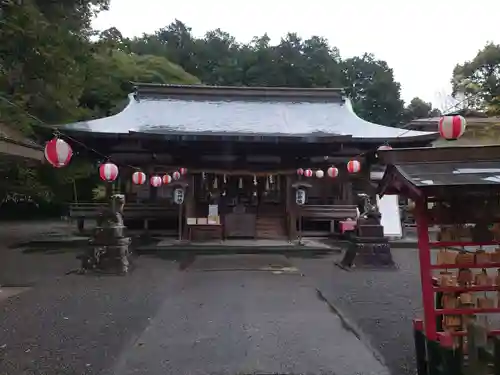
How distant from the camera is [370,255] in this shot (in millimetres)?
10578

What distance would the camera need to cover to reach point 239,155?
49.4 ft

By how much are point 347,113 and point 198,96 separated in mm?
6348

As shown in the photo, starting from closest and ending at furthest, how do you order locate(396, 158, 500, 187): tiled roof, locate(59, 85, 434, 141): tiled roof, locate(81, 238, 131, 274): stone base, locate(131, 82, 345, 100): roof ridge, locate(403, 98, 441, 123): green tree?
locate(396, 158, 500, 187): tiled roof
locate(81, 238, 131, 274): stone base
locate(59, 85, 434, 141): tiled roof
locate(131, 82, 345, 100): roof ridge
locate(403, 98, 441, 123): green tree

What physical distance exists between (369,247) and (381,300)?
3.51m

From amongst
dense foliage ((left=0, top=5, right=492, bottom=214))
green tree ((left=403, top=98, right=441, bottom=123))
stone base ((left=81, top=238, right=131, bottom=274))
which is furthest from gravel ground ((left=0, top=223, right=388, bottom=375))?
green tree ((left=403, top=98, right=441, bottom=123))

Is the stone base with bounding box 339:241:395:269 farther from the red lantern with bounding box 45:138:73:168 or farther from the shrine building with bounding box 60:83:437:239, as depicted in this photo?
the red lantern with bounding box 45:138:73:168

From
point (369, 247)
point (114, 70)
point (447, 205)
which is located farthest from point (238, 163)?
point (114, 70)

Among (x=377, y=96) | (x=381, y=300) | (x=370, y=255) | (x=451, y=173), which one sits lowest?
(x=381, y=300)

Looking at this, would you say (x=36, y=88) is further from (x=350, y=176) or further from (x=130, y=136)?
(x=350, y=176)

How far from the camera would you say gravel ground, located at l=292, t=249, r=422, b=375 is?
477cm

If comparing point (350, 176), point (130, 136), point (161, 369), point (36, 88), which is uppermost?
point (36, 88)

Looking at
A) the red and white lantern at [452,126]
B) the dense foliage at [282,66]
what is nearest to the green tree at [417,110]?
the dense foliage at [282,66]

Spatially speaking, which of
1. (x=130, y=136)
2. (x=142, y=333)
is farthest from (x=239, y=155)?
(x=142, y=333)

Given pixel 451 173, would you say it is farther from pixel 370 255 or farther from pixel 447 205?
pixel 370 255
